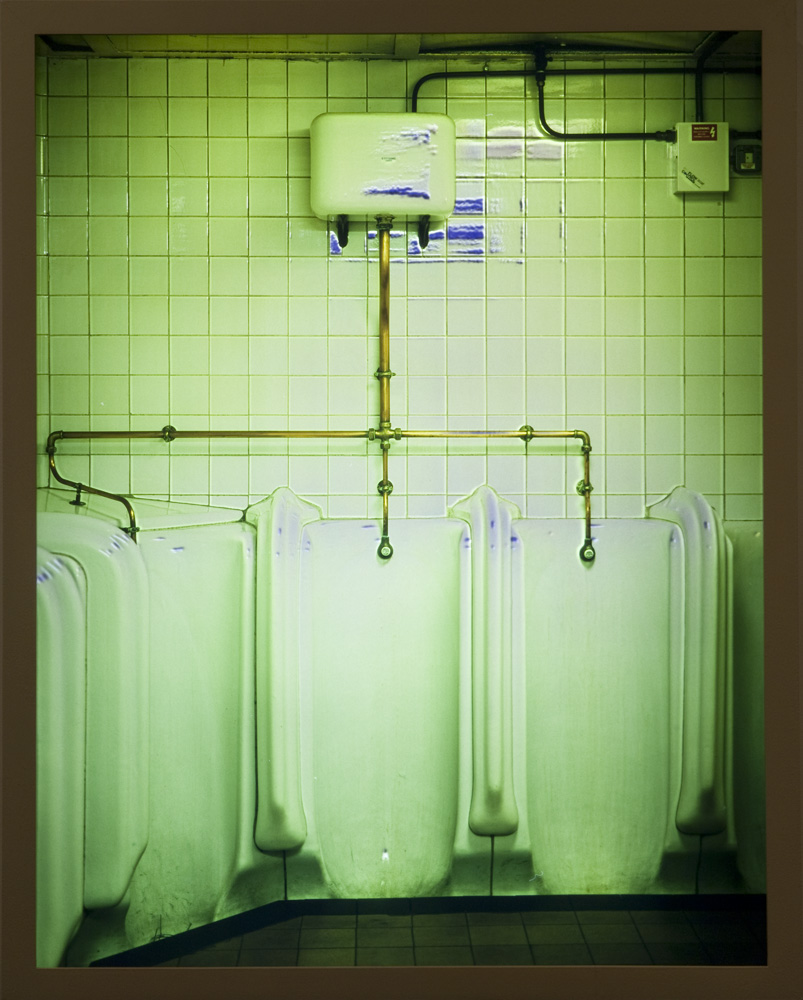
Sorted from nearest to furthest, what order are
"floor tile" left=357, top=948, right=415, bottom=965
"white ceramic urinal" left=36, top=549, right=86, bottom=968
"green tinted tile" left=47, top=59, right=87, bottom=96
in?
"white ceramic urinal" left=36, top=549, right=86, bottom=968, "floor tile" left=357, top=948, right=415, bottom=965, "green tinted tile" left=47, top=59, right=87, bottom=96

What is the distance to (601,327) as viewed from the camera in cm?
232

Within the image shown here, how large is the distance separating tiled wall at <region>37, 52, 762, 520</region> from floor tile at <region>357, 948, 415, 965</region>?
3.59 feet

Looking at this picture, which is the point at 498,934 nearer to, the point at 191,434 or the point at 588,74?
the point at 191,434

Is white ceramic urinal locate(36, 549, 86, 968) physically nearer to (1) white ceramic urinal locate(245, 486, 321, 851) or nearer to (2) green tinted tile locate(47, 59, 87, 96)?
(1) white ceramic urinal locate(245, 486, 321, 851)

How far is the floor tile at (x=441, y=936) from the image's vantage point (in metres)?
2.21

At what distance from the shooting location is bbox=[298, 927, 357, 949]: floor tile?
86.7 inches

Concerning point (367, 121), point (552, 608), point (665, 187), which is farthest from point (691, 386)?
point (367, 121)

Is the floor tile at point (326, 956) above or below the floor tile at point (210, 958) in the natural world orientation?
above

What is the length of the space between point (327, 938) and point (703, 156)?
2217 millimetres

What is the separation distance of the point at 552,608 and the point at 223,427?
0.99 meters

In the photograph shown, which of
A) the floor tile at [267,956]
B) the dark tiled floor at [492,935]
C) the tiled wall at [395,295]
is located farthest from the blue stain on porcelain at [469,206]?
the floor tile at [267,956]

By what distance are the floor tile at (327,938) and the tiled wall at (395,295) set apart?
3.53 ft

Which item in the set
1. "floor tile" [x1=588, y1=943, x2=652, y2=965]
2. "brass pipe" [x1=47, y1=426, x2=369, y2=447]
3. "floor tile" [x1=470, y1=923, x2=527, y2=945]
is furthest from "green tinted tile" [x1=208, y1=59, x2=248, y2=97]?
"floor tile" [x1=588, y1=943, x2=652, y2=965]

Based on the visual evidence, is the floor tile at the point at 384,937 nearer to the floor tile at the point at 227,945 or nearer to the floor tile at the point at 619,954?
the floor tile at the point at 227,945
